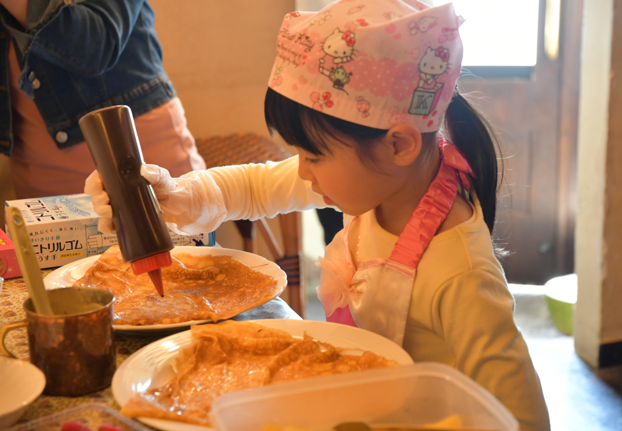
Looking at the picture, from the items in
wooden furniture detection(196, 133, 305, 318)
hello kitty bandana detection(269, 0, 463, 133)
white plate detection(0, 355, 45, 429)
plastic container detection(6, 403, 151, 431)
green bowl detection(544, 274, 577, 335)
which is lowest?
green bowl detection(544, 274, 577, 335)

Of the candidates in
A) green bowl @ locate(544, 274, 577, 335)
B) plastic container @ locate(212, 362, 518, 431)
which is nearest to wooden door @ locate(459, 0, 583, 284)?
green bowl @ locate(544, 274, 577, 335)

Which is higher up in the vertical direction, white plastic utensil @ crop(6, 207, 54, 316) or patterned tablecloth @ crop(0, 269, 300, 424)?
white plastic utensil @ crop(6, 207, 54, 316)

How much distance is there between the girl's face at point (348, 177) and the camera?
0.84 meters

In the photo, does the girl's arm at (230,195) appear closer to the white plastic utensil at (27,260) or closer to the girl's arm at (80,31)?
the white plastic utensil at (27,260)

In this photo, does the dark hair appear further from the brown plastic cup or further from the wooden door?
the wooden door

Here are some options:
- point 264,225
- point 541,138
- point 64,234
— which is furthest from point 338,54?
point 541,138

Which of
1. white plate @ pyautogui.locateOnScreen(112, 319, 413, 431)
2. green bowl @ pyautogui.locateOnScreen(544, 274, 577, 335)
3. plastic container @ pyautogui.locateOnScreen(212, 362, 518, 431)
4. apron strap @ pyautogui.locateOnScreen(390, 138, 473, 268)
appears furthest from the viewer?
green bowl @ pyautogui.locateOnScreen(544, 274, 577, 335)

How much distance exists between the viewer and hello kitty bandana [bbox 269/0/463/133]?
74 centimetres

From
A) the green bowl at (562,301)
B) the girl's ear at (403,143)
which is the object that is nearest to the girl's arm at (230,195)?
the girl's ear at (403,143)

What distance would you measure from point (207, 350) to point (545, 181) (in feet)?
9.14

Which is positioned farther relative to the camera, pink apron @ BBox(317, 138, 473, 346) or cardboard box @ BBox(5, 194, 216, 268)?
cardboard box @ BBox(5, 194, 216, 268)

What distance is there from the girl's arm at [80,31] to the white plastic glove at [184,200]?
0.55 meters

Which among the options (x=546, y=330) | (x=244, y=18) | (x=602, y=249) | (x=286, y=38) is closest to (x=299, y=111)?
(x=286, y=38)

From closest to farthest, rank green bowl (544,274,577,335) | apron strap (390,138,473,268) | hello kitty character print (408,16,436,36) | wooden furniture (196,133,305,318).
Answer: hello kitty character print (408,16,436,36)
apron strap (390,138,473,268)
wooden furniture (196,133,305,318)
green bowl (544,274,577,335)
